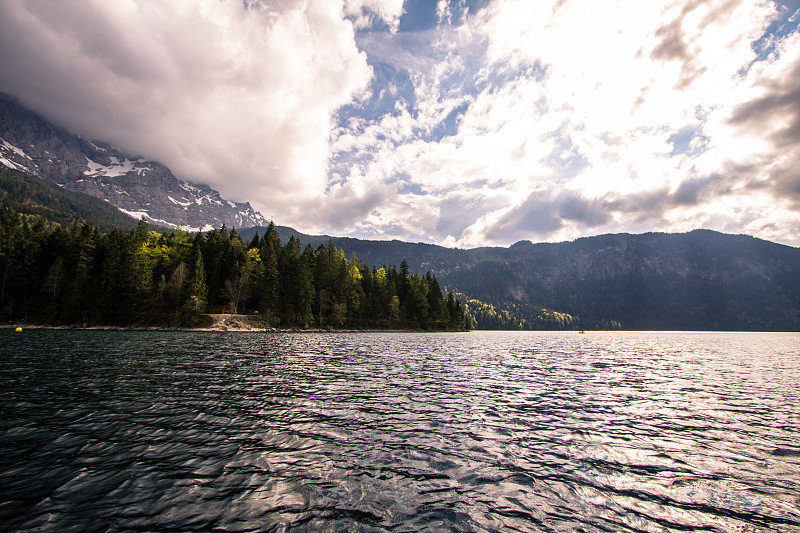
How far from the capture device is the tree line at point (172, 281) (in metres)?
85.3

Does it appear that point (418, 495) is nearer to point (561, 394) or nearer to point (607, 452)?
point (607, 452)

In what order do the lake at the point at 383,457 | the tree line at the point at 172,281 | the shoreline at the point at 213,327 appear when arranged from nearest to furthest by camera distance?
the lake at the point at 383,457
the shoreline at the point at 213,327
the tree line at the point at 172,281

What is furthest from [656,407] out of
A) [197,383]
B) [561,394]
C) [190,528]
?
[197,383]

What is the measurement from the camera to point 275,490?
9398 mm

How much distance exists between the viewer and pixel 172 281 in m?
90.4

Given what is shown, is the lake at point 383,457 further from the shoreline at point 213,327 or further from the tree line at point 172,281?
the tree line at point 172,281

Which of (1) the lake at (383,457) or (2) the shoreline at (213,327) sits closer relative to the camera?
(1) the lake at (383,457)

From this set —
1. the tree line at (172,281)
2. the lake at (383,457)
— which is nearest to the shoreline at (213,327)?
the tree line at (172,281)

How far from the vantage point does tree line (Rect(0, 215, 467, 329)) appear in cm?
8531

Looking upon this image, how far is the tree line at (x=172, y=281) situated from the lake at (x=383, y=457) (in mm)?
76508

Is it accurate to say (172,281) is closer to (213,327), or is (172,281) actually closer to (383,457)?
(213,327)

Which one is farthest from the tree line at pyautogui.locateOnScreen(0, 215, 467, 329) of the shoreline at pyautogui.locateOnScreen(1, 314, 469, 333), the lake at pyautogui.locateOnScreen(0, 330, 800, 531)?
the lake at pyautogui.locateOnScreen(0, 330, 800, 531)

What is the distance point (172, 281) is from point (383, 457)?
99.2 m

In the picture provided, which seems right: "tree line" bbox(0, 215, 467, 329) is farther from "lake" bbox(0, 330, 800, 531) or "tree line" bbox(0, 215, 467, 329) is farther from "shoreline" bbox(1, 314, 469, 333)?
"lake" bbox(0, 330, 800, 531)
